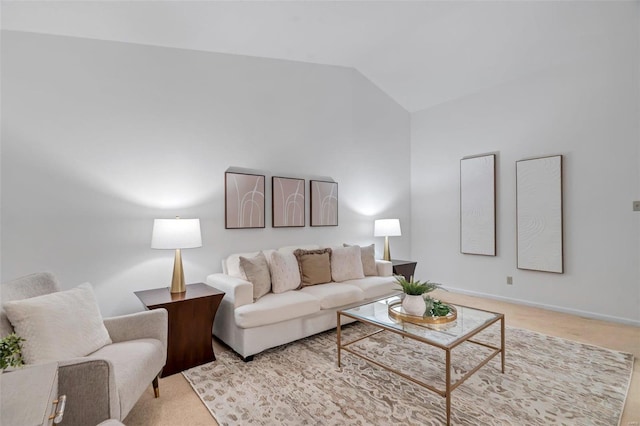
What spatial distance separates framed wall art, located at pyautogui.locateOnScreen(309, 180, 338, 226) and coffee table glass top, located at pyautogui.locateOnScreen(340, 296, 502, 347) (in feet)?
5.77

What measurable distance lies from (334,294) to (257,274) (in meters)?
0.78

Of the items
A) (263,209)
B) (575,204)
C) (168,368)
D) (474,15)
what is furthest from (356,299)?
(474,15)

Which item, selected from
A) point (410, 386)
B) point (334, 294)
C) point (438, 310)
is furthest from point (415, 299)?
point (334, 294)

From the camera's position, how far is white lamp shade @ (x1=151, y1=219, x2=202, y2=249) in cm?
261

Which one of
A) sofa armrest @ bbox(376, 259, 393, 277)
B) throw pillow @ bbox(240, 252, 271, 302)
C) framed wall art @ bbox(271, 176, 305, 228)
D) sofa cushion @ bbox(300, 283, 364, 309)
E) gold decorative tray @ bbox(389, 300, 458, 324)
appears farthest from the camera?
sofa armrest @ bbox(376, 259, 393, 277)

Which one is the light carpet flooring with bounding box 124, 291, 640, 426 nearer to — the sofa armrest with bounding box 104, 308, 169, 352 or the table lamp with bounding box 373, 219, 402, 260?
the sofa armrest with bounding box 104, 308, 169, 352

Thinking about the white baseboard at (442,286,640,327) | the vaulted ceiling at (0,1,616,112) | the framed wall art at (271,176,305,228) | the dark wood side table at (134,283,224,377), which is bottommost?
the white baseboard at (442,286,640,327)

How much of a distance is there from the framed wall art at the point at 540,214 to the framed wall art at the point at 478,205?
0.33 meters

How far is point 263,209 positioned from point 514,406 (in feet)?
9.42

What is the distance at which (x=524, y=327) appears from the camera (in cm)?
332

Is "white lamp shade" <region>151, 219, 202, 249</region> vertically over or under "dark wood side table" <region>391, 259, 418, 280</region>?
over

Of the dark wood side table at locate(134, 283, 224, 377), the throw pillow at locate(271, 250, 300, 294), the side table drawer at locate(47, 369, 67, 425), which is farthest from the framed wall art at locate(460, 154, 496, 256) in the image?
the side table drawer at locate(47, 369, 67, 425)

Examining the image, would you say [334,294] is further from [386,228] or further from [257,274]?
[386,228]

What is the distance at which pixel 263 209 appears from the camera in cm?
369
